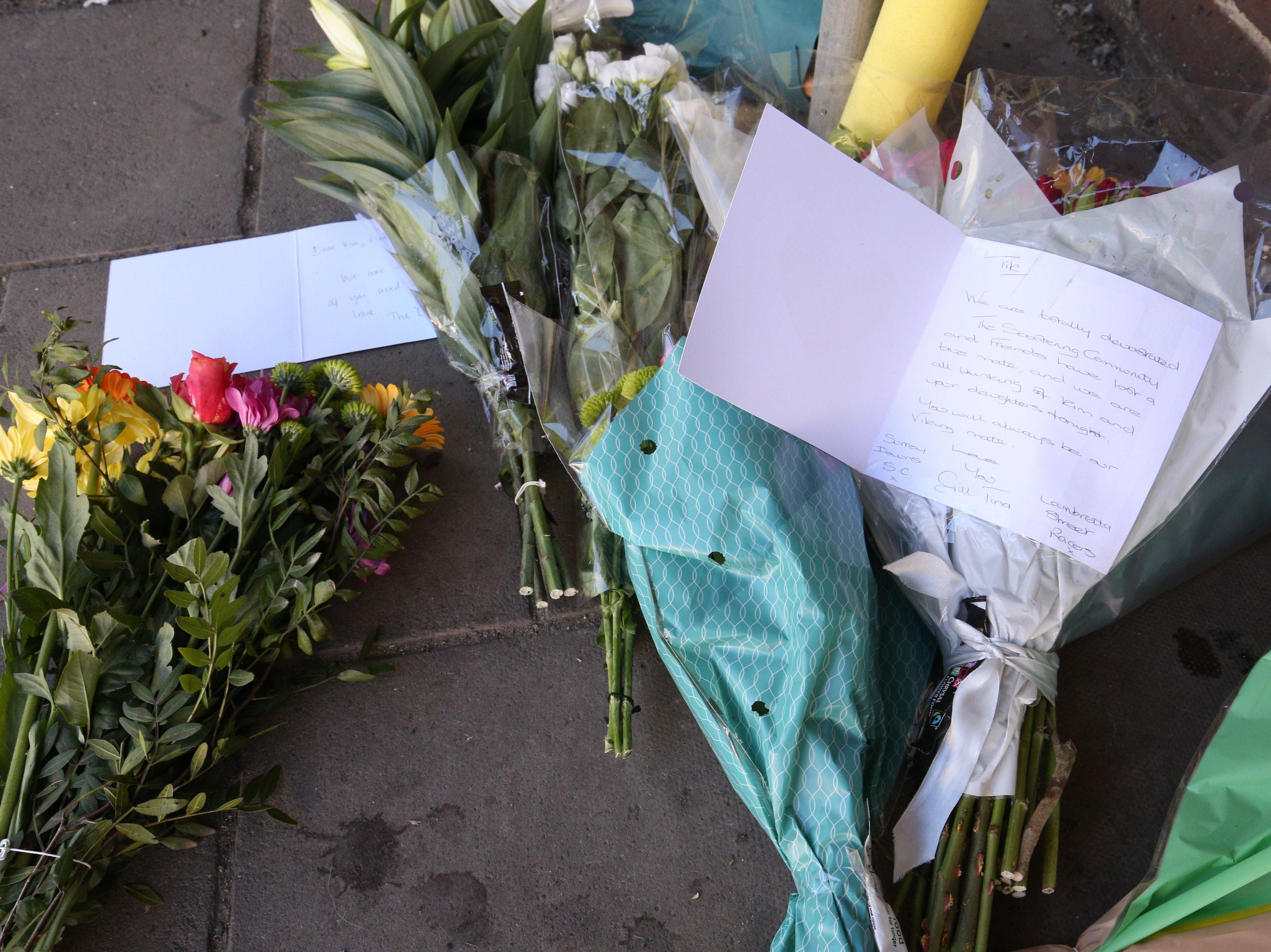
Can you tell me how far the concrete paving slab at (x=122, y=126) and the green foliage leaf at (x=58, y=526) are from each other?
64 centimetres

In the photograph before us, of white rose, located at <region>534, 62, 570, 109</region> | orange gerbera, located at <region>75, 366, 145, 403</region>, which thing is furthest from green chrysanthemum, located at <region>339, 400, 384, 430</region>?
white rose, located at <region>534, 62, 570, 109</region>

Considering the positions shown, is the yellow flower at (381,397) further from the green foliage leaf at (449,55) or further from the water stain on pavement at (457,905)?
the water stain on pavement at (457,905)

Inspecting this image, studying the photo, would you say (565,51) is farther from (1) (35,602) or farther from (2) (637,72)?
(1) (35,602)

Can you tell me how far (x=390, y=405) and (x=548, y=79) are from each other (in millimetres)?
465

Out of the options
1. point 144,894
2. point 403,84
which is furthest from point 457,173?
point 144,894

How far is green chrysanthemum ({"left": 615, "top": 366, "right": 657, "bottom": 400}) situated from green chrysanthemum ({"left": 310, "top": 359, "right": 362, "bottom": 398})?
36cm

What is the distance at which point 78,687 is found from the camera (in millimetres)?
807

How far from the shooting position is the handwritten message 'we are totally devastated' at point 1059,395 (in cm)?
79

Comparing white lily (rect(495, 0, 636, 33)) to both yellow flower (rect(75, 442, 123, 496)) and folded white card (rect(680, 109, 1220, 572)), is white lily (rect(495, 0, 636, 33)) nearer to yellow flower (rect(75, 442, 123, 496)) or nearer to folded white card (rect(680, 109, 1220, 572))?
folded white card (rect(680, 109, 1220, 572))

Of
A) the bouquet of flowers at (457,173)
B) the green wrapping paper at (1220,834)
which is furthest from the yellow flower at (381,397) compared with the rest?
the green wrapping paper at (1220,834)

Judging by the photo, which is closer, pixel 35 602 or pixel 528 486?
pixel 35 602

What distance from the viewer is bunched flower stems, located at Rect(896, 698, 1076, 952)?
843 mm

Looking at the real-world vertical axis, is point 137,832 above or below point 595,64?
below

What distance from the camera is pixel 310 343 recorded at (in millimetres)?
1258
